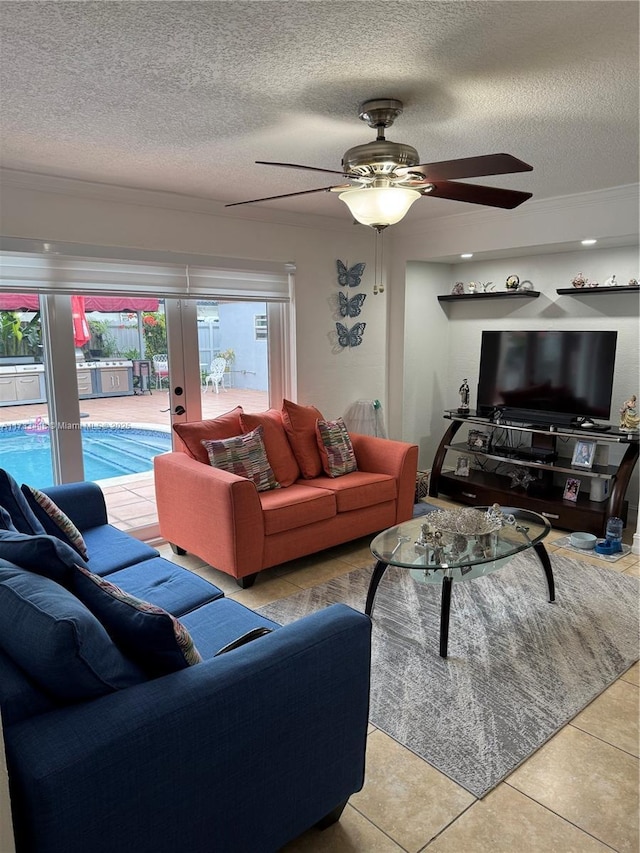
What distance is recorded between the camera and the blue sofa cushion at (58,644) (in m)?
1.30

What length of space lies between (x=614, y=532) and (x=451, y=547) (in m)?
1.69

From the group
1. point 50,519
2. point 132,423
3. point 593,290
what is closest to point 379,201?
point 50,519

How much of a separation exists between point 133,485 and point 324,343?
192 cm

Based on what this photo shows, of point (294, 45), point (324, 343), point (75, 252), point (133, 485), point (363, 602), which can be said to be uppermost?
point (294, 45)

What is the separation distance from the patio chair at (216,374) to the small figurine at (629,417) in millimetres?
2957

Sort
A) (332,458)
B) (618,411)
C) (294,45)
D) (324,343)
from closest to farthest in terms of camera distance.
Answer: (294,45)
(332,458)
(618,411)
(324,343)

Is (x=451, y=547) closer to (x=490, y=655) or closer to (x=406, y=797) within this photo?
(x=490, y=655)

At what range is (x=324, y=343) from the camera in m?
5.00

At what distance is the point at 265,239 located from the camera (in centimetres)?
454

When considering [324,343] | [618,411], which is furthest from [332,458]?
[618,411]

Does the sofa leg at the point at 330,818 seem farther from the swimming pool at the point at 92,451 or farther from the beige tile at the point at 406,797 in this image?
the swimming pool at the point at 92,451

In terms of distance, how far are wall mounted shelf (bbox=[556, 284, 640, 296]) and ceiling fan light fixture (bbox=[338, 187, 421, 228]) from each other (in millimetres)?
2521

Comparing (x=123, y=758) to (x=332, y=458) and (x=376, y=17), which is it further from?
Result: (x=332, y=458)

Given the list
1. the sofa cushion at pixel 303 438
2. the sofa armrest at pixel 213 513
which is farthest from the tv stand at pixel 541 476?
the sofa armrest at pixel 213 513
